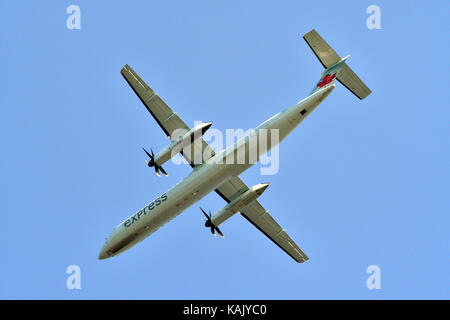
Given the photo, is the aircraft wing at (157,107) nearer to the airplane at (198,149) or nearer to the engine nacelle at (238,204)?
the airplane at (198,149)

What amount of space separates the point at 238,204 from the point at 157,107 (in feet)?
27.4

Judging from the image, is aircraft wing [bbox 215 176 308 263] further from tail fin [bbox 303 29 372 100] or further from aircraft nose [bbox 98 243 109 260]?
tail fin [bbox 303 29 372 100]

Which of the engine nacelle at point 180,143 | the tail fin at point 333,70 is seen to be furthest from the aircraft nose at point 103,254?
the tail fin at point 333,70

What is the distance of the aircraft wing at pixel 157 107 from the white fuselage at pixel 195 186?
1867 millimetres

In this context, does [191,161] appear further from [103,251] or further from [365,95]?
[365,95]

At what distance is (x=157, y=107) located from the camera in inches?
1516

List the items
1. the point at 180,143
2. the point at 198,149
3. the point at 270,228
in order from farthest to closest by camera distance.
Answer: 1. the point at 270,228
2. the point at 198,149
3. the point at 180,143

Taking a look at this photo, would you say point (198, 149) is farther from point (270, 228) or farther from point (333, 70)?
point (333, 70)

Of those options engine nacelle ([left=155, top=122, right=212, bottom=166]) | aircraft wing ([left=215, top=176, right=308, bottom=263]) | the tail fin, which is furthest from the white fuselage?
aircraft wing ([left=215, top=176, right=308, bottom=263])

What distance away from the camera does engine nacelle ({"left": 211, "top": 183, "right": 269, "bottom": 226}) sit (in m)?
40.8

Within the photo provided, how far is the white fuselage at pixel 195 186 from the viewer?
1403 inches

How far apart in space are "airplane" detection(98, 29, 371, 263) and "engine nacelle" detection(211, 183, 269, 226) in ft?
0.21

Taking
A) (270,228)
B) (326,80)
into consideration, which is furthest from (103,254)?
(326,80)

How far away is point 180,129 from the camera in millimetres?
38719
